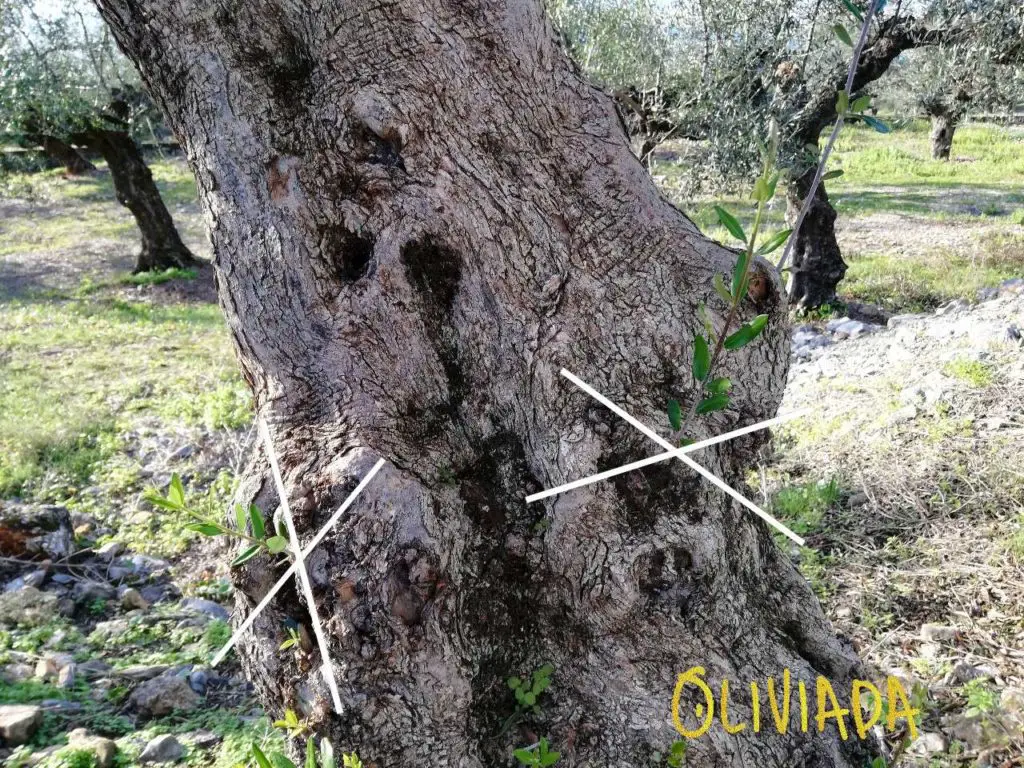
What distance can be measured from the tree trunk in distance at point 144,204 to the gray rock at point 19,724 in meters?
12.4

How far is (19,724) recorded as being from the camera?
121 inches

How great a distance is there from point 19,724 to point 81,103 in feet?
39.1

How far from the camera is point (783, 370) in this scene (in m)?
2.22

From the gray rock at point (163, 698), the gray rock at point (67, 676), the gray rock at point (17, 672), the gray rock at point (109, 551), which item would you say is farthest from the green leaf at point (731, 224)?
the gray rock at point (109, 551)

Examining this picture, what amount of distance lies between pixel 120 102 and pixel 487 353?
1368cm

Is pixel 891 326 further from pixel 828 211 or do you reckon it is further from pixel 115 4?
pixel 115 4

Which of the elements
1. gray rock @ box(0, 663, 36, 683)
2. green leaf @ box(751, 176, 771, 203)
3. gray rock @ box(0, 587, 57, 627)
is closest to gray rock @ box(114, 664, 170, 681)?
gray rock @ box(0, 663, 36, 683)

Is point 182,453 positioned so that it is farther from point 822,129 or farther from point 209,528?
point 822,129

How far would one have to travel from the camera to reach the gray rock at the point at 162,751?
285cm

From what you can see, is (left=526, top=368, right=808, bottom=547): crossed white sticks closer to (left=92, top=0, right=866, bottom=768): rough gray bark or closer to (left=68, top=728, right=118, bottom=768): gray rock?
(left=92, top=0, right=866, bottom=768): rough gray bark

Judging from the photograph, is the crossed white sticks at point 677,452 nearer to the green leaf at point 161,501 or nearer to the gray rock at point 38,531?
the green leaf at point 161,501

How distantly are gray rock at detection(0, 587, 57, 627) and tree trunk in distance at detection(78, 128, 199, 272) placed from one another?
11.1m

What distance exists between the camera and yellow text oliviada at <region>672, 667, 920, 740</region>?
212 cm

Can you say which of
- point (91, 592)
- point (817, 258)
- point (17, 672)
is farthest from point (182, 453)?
point (817, 258)
